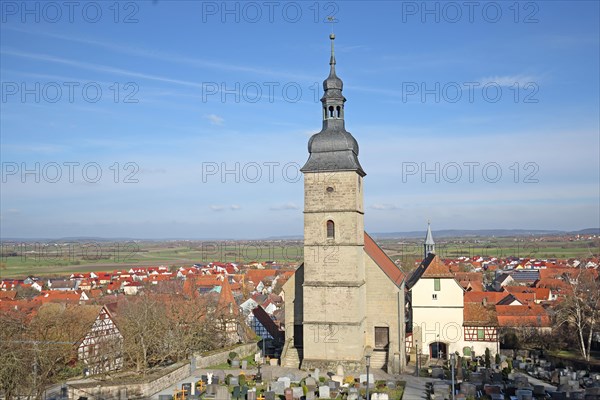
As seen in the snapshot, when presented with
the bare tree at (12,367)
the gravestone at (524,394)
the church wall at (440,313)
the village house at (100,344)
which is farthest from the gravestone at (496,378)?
the bare tree at (12,367)

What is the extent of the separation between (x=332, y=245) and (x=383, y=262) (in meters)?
7.33

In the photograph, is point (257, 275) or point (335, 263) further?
point (257, 275)

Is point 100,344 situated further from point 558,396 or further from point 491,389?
point 558,396

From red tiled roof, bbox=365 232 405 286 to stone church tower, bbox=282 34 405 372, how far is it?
1386 millimetres

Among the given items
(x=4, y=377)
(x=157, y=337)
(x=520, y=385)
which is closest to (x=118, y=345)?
(x=157, y=337)

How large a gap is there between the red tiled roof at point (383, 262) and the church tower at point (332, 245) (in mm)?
2492

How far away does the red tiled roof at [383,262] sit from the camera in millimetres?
35862

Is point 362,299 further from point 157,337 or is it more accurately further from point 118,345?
point 118,345

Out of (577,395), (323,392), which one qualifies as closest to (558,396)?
(577,395)

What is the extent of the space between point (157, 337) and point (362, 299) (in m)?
13.5

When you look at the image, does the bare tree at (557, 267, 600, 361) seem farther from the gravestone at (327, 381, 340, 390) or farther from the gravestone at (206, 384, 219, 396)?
the gravestone at (206, 384, 219, 396)

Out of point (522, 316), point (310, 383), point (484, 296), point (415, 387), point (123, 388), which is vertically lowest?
point (415, 387)

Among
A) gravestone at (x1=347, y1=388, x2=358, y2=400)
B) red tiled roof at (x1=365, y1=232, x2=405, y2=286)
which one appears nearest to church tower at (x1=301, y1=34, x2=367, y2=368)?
red tiled roof at (x1=365, y1=232, x2=405, y2=286)

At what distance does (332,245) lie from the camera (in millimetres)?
33125
